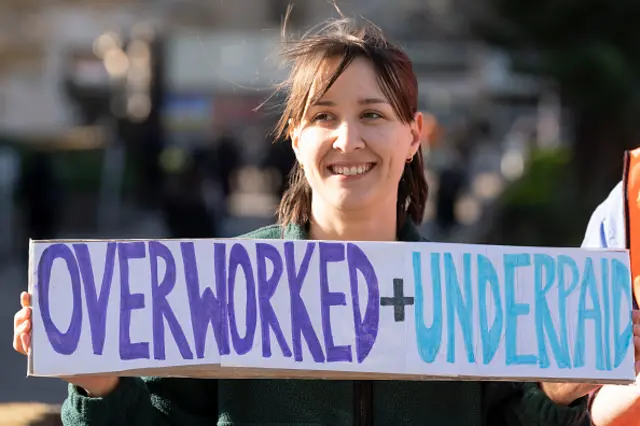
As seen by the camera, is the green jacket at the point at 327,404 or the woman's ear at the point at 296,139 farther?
the woman's ear at the point at 296,139

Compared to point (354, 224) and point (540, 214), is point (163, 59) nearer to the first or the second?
point (540, 214)

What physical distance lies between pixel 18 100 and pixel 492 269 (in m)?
21.2

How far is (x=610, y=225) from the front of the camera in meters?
2.86

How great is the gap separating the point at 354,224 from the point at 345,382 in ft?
1.25

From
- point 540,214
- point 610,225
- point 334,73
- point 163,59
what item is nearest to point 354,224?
point 334,73

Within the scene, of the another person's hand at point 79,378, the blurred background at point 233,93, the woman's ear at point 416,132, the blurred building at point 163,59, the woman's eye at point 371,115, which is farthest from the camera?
the blurred building at point 163,59

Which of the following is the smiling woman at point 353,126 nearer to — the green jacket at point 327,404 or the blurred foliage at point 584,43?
the green jacket at point 327,404

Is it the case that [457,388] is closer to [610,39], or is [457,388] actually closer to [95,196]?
[610,39]

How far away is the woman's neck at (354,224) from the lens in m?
2.67

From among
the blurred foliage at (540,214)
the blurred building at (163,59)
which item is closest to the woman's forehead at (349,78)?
the blurred building at (163,59)

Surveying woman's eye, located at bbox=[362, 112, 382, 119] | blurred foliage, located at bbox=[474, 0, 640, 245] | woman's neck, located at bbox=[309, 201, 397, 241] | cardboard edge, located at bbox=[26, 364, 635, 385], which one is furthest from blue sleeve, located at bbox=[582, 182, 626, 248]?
blurred foliage, located at bbox=[474, 0, 640, 245]

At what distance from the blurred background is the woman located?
700 mm

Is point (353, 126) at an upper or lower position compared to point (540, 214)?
lower

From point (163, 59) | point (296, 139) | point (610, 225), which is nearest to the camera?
point (296, 139)
